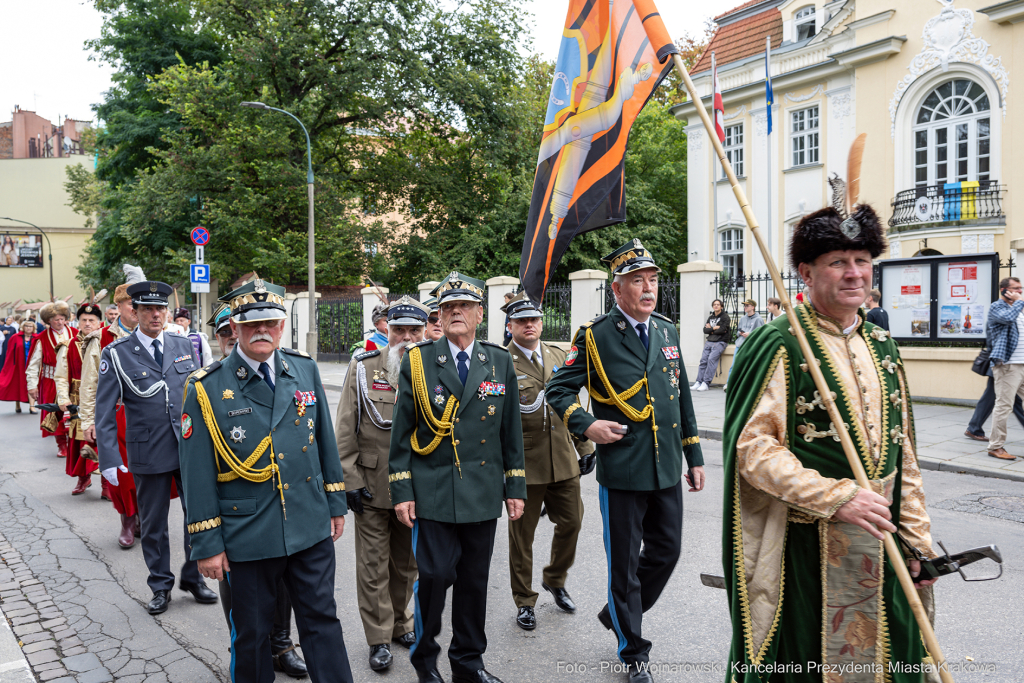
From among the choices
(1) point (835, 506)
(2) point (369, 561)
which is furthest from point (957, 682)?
(2) point (369, 561)

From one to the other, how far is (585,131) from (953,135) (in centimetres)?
2190

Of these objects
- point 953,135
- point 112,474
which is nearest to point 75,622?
point 112,474

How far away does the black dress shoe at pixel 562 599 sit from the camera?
475 cm

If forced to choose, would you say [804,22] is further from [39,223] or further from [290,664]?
[39,223]

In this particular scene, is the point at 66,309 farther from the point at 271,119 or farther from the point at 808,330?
the point at 271,119

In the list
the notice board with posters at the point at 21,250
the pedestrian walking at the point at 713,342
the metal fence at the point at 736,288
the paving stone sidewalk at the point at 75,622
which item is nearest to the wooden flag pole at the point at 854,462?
the paving stone sidewalk at the point at 75,622

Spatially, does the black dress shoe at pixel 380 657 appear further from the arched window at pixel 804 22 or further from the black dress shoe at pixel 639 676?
the arched window at pixel 804 22

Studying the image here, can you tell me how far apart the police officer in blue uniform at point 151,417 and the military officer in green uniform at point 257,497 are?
6.68ft

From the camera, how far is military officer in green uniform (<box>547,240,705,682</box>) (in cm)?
385

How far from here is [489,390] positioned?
3.87 meters

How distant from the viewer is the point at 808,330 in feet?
8.64

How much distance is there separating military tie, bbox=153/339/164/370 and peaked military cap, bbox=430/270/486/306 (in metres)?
2.60

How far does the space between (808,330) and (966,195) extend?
2175 centimetres

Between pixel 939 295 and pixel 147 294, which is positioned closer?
→ pixel 147 294
